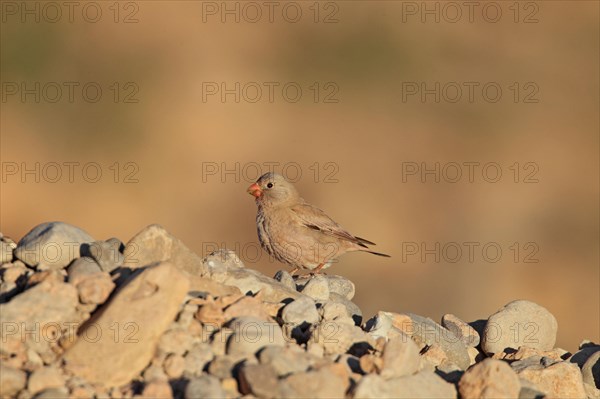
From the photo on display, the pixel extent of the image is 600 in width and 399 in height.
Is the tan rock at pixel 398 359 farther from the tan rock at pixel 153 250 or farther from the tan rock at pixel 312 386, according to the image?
the tan rock at pixel 153 250

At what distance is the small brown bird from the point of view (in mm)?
10953

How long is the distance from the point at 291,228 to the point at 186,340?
13.2ft

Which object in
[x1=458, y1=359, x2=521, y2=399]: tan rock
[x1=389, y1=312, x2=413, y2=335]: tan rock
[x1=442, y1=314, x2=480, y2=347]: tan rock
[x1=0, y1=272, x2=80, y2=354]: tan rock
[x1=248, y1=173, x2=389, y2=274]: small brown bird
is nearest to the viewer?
[x1=0, y1=272, x2=80, y2=354]: tan rock

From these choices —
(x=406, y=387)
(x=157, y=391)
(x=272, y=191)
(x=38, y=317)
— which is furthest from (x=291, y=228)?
(x=157, y=391)

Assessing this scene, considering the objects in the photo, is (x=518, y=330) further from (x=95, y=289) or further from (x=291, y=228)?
(x=95, y=289)

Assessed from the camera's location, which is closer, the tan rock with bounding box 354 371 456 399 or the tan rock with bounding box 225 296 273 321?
the tan rock with bounding box 354 371 456 399

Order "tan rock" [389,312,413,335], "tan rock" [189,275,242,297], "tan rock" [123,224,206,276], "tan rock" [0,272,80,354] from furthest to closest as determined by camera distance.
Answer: "tan rock" [389,312,413,335] < "tan rock" [123,224,206,276] < "tan rock" [189,275,242,297] < "tan rock" [0,272,80,354]

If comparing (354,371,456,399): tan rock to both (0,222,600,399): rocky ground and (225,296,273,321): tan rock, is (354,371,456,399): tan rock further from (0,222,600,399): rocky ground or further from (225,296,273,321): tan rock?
(225,296,273,321): tan rock

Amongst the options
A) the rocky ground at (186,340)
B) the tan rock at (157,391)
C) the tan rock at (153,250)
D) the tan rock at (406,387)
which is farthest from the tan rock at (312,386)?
the tan rock at (153,250)

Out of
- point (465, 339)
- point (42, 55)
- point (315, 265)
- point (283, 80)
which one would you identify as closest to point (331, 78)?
point (283, 80)

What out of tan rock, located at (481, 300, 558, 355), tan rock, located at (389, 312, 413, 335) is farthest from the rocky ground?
tan rock, located at (481, 300, 558, 355)

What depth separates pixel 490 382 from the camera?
7258 millimetres

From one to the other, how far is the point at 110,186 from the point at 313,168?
3.61 meters

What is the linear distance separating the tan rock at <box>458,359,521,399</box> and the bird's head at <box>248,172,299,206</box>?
4095 mm
